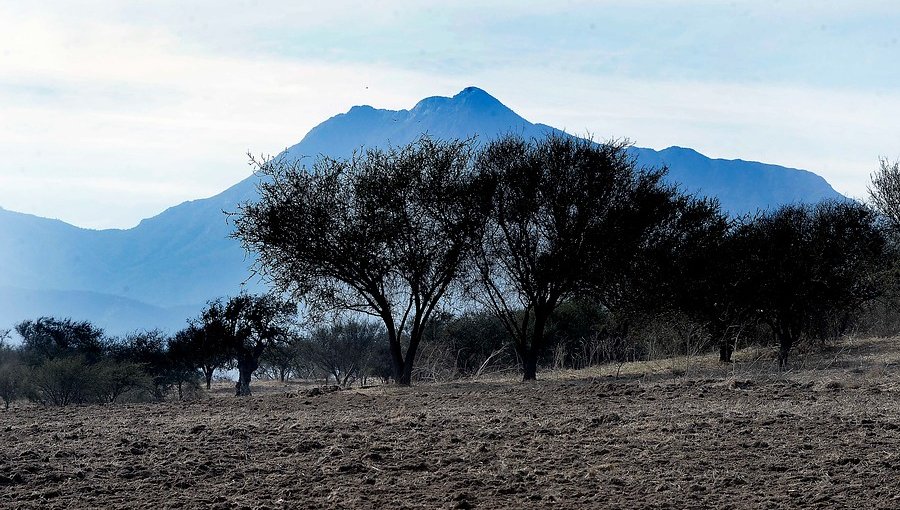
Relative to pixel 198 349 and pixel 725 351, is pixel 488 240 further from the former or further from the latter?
pixel 198 349

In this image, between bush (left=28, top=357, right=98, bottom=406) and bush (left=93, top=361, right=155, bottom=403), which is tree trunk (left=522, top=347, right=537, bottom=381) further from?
bush (left=28, top=357, right=98, bottom=406)

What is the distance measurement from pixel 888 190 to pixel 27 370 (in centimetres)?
3146

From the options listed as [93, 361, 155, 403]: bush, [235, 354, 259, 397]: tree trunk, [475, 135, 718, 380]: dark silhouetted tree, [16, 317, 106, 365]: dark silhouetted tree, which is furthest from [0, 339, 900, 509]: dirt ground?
[16, 317, 106, 365]: dark silhouetted tree

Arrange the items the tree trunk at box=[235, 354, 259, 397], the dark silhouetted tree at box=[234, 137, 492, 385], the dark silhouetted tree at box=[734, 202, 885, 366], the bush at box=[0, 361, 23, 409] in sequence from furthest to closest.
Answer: the tree trunk at box=[235, 354, 259, 397], the bush at box=[0, 361, 23, 409], the dark silhouetted tree at box=[734, 202, 885, 366], the dark silhouetted tree at box=[234, 137, 492, 385]

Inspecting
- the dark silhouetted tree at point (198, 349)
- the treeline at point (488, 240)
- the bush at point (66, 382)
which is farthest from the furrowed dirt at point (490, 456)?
the dark silhouetted tree at point (198, 349)

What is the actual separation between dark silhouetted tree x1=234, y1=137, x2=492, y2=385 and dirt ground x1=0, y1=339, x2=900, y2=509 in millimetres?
8172

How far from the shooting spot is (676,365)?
894 inches

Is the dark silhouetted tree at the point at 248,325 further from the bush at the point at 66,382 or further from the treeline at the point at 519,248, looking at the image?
the treeline at the point at 519,248

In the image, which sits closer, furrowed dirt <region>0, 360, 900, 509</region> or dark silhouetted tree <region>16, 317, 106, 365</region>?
furrowed dirt <region>0, 360, 900, 509</region>

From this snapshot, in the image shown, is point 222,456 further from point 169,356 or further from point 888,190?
point 169,356

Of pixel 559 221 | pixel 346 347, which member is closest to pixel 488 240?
pixel 559 221

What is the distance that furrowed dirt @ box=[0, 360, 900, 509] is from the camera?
23.6 feet

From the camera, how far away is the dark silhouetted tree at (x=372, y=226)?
869 inches

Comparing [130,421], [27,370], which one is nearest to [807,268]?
[130,421]
